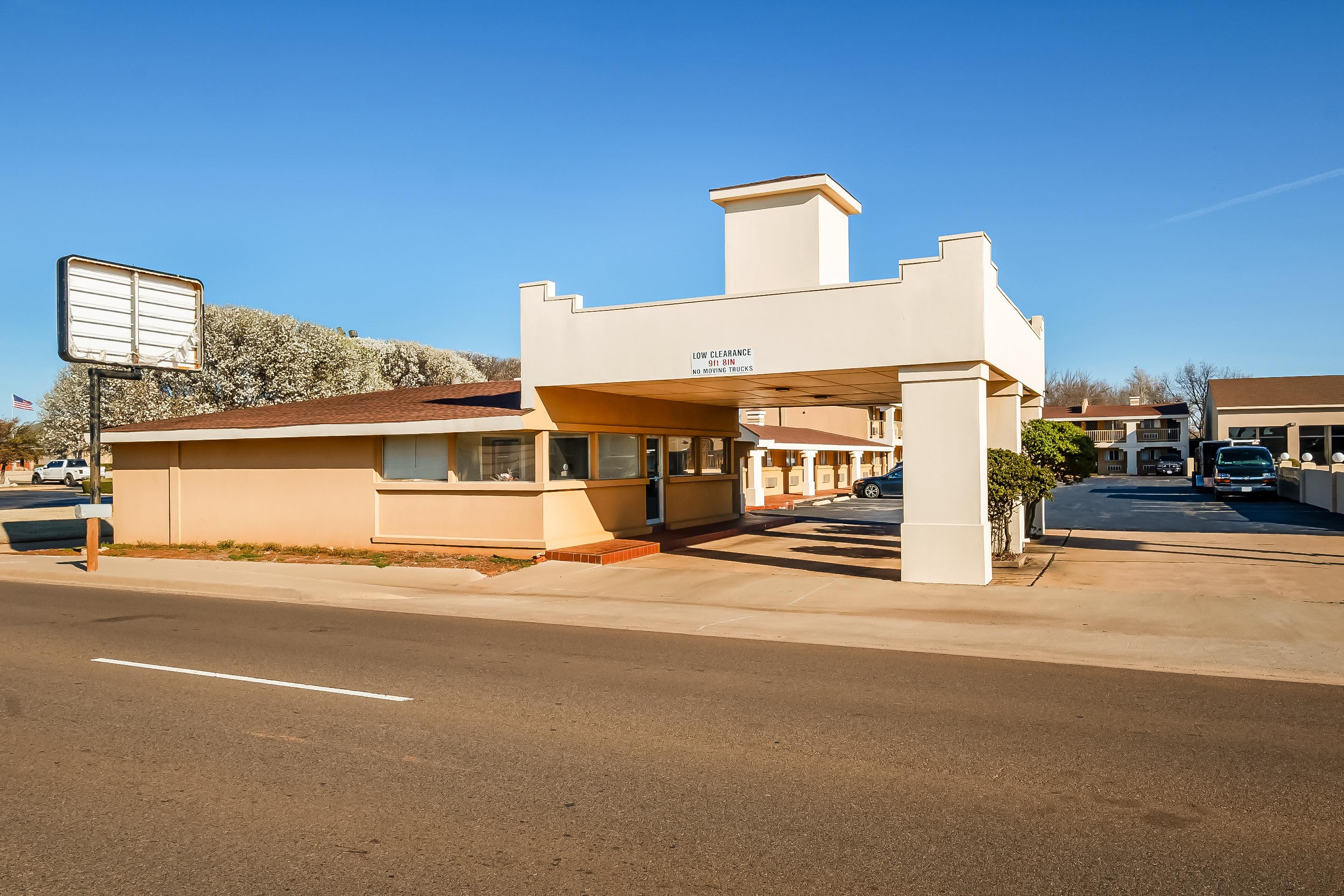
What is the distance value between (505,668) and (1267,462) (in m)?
35.8

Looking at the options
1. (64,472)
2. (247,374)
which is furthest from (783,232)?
(64,472)

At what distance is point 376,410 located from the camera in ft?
66.3

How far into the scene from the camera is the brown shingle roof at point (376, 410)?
723 inches

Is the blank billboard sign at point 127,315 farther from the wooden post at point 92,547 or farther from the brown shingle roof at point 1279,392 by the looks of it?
the brown shingle roof at point 1279,392

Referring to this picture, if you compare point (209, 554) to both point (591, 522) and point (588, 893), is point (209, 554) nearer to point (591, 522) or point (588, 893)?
point (591, 522)

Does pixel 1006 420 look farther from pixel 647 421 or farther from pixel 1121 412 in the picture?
pixel 1121 412

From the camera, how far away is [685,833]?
4.79 m

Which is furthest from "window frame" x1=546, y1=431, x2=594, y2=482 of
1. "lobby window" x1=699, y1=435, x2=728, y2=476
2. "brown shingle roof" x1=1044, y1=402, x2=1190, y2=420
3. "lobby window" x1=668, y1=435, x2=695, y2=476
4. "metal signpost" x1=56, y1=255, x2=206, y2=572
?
"brown shingle roof" x1=1044, y1=402, x2=1190, y2=420

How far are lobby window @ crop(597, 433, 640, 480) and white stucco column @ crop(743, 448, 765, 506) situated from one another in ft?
48.2

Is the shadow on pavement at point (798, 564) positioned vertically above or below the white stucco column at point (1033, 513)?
below

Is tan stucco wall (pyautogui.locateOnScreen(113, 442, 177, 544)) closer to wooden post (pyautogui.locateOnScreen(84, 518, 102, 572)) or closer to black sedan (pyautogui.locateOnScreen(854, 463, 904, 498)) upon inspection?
wooden post (pyautogui.locateOnScreen(84, 518, 102, 572))

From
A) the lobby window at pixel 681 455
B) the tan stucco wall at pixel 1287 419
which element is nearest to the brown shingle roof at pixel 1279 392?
the tan stucco wall at pixel 1287 419

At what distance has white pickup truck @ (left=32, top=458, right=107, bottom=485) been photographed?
60.9 metres

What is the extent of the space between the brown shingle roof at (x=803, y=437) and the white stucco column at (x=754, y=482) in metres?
0.96
